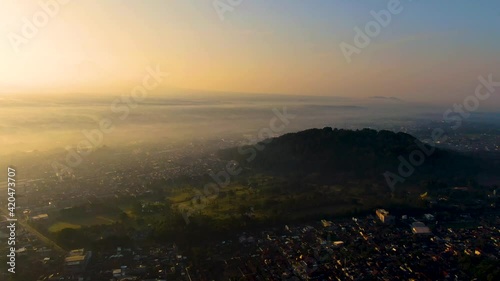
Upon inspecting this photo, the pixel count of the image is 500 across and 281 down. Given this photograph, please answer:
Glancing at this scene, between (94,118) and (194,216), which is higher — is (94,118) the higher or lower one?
the higher one

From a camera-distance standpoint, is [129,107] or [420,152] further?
[129,107]

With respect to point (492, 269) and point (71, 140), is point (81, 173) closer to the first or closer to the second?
point (71, 140)

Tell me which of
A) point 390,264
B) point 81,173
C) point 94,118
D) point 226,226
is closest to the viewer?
point 390,264

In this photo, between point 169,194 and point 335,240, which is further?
point 169,194

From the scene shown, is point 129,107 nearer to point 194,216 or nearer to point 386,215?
point 194,216

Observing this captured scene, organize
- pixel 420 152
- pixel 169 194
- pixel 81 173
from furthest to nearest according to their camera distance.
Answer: pixel 420 152
pixel 81 173
pixel 169 194

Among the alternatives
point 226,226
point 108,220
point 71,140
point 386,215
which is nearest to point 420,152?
point 386,215

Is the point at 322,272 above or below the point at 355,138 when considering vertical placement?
below

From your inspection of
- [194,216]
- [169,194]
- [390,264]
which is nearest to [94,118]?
[169,194]

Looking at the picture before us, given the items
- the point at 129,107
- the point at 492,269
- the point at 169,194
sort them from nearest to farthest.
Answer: the point at 492,269 → the point at 169,194 → the point at 129,107

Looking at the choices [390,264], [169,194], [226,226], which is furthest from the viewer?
[169,194]
